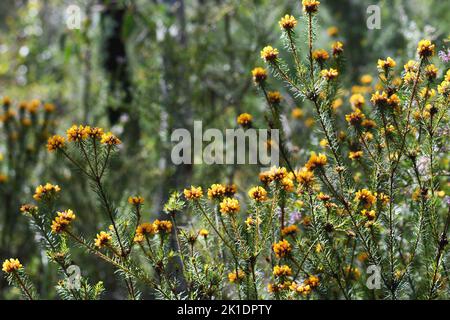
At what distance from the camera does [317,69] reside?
7.33 ft

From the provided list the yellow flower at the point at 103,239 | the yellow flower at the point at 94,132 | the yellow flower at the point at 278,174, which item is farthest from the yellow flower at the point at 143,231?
the yellow flower at the point at 278,174

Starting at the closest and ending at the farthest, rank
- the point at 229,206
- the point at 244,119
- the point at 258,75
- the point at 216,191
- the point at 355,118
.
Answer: the point at 229,206, the point at 216,191, the point at 355,118, the point at 258,75, the point at 244,119

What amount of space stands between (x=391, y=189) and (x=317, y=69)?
2.15ft

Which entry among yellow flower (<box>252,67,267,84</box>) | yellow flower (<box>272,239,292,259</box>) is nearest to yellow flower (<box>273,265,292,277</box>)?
yellow flower (<box>272,239,292,259</box>)

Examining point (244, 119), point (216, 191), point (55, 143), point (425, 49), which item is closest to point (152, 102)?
point (244, 119)

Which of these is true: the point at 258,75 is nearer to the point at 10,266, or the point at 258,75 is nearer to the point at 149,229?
the point at 149,229

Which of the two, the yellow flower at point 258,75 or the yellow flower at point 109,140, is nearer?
the yellow flower at point 109,140

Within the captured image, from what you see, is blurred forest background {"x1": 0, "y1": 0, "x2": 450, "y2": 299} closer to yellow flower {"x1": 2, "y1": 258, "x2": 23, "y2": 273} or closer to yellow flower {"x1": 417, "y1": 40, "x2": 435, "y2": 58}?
yellow flower {"x1": 417, "y1": 40, "x2": 435, "y2": 58}

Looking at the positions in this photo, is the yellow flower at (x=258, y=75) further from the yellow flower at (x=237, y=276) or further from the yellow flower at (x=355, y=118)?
the yellow flower at (x=237, y=276)

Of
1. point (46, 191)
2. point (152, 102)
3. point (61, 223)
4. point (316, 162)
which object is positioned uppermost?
point (152, 102)

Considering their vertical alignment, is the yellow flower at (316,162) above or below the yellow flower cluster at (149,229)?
above
